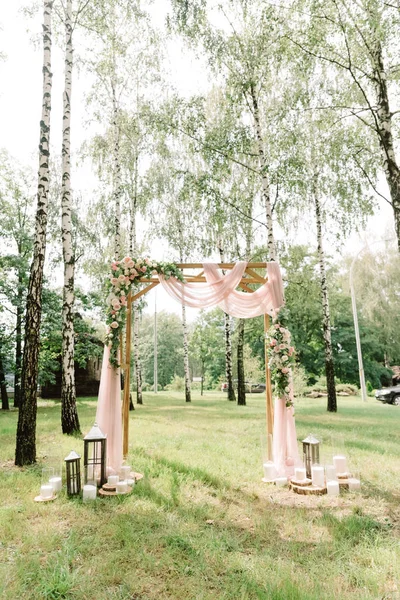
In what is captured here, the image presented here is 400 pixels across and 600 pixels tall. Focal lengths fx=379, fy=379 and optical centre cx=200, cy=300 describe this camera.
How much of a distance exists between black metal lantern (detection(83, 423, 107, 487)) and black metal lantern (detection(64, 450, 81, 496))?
0.60 ft

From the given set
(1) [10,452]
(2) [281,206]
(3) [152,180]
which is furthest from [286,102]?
(1) [10,452]

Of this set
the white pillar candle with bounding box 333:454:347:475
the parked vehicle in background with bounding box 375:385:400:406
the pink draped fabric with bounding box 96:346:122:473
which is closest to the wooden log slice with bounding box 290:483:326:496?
the white pillar candle with bounding box 333:454:347:475

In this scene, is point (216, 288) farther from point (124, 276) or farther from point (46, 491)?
point (46, 491)

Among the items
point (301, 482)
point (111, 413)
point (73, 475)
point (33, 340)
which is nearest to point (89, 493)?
point (73, 475)

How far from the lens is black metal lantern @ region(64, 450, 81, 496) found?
5.02m

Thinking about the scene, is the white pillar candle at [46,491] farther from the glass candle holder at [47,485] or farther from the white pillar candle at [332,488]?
the white pillar candle at [332,488]

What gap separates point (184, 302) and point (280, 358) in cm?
189

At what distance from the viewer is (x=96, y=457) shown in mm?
5562

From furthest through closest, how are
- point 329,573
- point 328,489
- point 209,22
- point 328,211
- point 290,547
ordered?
1. point 328,211
2. point 209,22
3. point 328,489
4. point 290,547
5. point 329,573

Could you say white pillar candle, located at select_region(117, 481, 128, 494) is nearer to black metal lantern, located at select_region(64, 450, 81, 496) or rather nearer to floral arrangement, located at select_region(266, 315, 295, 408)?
black metal lantern, located at select_region(64, 450, 81, 496)

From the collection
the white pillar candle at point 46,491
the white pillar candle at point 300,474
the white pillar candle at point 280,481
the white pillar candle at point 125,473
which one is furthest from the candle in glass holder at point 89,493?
the white pillar candle at point 300,474

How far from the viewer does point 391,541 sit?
3713 millimetres

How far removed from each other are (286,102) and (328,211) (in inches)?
146

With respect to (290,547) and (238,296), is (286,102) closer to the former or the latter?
(238,296)
